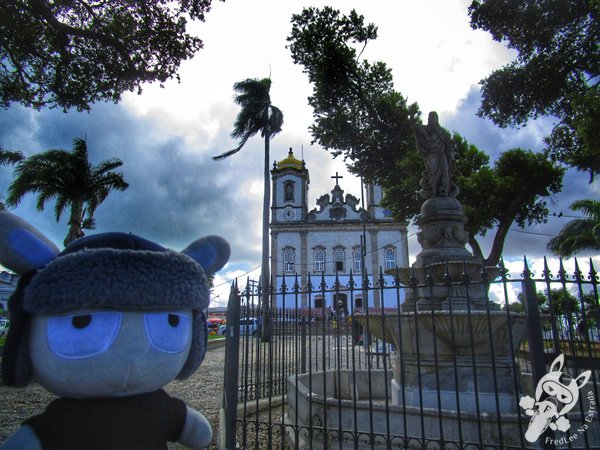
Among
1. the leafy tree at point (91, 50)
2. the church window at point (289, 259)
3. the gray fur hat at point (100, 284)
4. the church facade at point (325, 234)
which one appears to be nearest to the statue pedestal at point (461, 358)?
the gray fur hat at point (100, 284)

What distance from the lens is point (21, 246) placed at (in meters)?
2.03

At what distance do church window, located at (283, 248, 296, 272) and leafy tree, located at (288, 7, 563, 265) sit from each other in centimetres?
2331

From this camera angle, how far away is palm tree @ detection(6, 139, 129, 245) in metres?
14.0

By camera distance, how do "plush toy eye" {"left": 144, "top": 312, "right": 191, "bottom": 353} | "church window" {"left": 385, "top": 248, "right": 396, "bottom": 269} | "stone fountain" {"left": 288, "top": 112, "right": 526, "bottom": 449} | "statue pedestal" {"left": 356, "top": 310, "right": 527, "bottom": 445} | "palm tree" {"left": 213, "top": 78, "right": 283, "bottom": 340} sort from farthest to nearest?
"church window" {"left": 385, "top": 248, "right": 396, "bottom": 269} → "palm tree" {"left": 213, "top": 78, "right": 283, "bottom": 340} → "statue pedestal" {"left": 356, "top": 310, "right": 527, "bottom": 445} → "stone fountain" {"left": 288, "top": 112, "right": 526, "bottom": 449} → "plush toy eye" {"left": 144, "top": 312, "right": 191, "bottom": 353}

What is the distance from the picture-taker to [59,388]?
6.51 ft

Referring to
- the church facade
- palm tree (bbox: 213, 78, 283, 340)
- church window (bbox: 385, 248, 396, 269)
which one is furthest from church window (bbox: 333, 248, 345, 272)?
palm tree (bbox: 213, 78, 283, 340)

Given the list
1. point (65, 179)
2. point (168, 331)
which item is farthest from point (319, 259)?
point (168, 331)

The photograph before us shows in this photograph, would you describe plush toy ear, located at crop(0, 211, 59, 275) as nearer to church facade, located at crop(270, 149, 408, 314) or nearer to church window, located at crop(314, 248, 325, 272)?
church facade, located at crop(270, 149, 408, 314)

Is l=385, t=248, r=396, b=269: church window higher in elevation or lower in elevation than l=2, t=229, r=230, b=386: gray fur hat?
higher

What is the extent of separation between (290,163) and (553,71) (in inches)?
1308

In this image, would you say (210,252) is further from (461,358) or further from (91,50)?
Result: (91,50)

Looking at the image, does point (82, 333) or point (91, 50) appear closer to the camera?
point (82, 333)

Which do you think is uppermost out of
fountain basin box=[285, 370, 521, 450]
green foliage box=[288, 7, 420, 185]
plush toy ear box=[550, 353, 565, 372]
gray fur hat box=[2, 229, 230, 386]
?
green foliage box=[288, 7, 420, 185]

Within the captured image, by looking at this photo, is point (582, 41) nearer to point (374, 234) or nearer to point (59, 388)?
point (59, 388)
